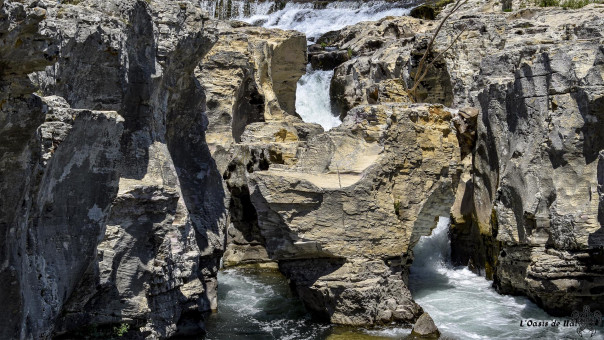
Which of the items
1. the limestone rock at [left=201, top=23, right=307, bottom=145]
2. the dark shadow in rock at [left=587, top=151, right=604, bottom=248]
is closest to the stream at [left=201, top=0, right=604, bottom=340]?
the dark shadow in rock at [left=587, top=151, right=604, bottom=248]

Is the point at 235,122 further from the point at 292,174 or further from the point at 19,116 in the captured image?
the point at 19,116

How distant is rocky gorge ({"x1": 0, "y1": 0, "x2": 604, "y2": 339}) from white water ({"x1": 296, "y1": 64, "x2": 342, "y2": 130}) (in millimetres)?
10198

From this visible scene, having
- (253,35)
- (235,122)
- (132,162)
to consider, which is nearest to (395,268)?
(132,162)

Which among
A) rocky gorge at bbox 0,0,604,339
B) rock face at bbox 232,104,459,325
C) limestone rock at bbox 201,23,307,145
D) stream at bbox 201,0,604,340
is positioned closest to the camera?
rocky gorge at bbox 0,0,604,339

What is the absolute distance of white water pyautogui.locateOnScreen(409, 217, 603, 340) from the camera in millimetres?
10656

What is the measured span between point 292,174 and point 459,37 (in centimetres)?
745

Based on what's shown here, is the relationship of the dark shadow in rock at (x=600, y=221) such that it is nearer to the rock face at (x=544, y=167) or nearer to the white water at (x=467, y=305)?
the rock face at (x=544, y=167)

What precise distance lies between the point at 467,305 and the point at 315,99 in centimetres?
1628

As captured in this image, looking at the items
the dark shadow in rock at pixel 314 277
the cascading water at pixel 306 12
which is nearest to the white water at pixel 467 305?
the dark shadow in rock at pixel 314 277

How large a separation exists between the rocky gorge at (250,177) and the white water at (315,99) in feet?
33.5

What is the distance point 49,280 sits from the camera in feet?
22.8

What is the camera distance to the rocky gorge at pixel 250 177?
21.8 ft

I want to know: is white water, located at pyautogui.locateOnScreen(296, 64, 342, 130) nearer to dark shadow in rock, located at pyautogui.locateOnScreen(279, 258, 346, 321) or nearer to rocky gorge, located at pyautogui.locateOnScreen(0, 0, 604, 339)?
rocky gorge, located at pyautogui.locateOnScreen(0, 0, 604, 339)

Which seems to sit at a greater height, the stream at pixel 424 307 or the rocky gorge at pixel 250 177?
the rocky gorge at pixel 250 177
